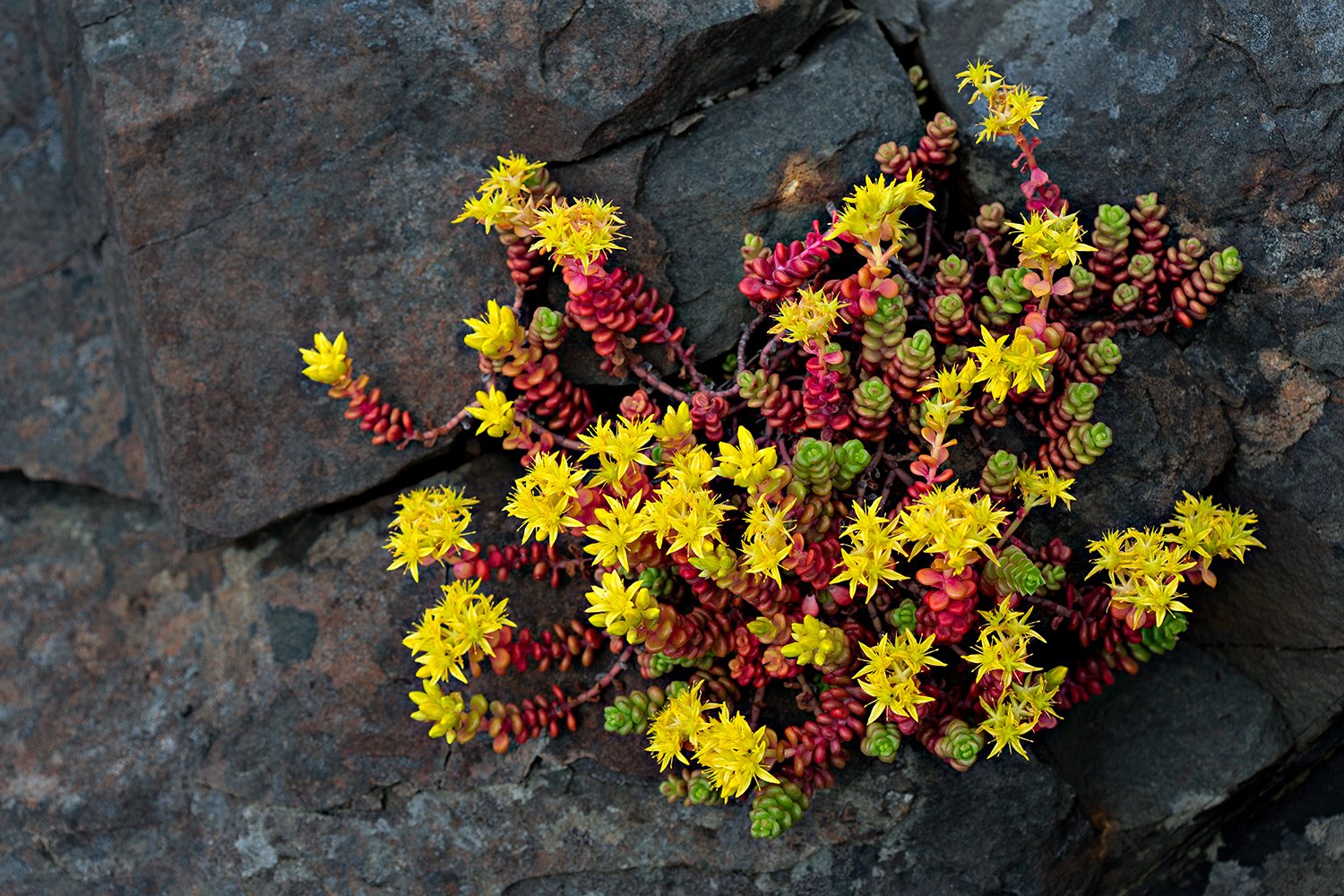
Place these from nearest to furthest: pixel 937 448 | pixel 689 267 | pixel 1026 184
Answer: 1. pixel 937 448
2. pixel 1026 184
3. pixel 689 267

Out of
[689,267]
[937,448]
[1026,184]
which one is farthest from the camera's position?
[689,267]

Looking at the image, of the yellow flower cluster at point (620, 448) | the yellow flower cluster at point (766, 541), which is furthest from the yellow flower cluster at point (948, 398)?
the yellow flower cluster at point (620, 448)

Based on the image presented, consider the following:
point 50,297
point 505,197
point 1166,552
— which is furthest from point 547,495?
point 50,297

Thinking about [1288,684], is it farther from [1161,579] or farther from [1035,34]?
[1035,34]

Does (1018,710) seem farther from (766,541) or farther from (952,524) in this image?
(766,541)

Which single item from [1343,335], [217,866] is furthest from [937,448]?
[217,866]

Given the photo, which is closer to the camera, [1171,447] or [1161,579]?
[1161,579]
